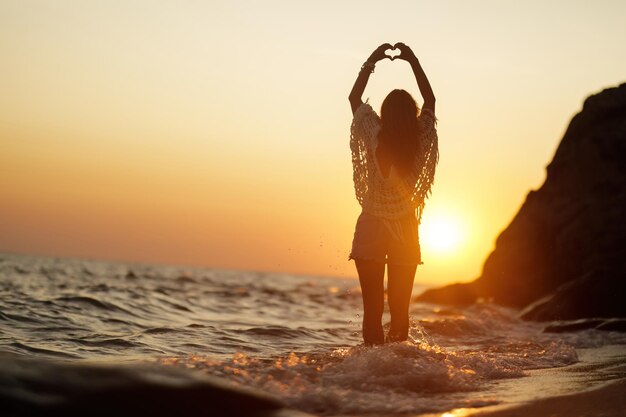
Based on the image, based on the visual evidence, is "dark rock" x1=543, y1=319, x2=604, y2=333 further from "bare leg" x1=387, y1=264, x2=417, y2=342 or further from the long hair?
the long hair

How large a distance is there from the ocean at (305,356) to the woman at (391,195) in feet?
1.52

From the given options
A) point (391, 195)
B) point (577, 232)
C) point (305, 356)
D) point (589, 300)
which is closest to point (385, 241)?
point (391, 195)

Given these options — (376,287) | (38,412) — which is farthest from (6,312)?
(38,412)

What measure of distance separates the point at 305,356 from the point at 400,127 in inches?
98.2

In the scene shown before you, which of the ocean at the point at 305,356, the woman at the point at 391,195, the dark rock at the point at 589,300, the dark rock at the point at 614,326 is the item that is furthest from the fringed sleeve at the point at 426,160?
the dark rock at the point at 589,300

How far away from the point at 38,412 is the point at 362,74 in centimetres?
448

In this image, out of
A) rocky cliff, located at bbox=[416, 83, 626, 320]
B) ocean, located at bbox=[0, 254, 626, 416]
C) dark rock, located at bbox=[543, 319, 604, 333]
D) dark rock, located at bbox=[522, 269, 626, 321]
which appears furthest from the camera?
rocky cliff, located at bbox=[416, 83, 626, 320]

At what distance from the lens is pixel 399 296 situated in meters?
6.53

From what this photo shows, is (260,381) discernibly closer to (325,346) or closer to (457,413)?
(457,413)

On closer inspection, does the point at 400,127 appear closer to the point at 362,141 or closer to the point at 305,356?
the point at 362,141

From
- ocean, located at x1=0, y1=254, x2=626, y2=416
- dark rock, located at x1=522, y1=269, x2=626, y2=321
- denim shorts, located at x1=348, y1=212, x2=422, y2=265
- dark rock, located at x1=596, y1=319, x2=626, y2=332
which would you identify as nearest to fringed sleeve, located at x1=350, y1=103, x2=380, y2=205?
denim shorts, located at x1=348, y1=212, x2=422, y2=265

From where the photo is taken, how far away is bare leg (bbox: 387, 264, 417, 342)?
6.53 meters

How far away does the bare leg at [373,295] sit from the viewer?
254 inches

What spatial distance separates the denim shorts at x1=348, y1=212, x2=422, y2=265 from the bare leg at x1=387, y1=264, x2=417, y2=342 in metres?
0.08
